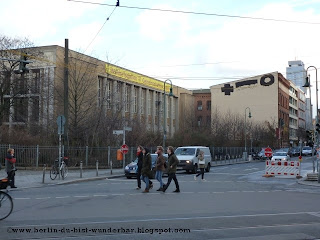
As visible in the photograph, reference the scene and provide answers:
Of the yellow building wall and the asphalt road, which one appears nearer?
the asphalt road

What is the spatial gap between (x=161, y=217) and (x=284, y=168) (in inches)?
734

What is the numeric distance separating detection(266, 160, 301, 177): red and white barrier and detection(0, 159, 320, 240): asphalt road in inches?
457

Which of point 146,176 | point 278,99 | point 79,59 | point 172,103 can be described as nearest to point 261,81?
point 278,99

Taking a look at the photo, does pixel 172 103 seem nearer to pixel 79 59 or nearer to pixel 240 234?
pixel 79 59

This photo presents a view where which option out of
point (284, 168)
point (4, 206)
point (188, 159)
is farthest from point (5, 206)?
point (284, 168)

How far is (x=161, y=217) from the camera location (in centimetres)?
1022

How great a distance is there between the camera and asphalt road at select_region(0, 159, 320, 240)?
8289 mm

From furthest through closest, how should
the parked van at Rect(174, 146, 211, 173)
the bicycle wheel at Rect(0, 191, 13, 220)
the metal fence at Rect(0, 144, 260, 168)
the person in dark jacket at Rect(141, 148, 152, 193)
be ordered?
the metal fence at Rect(0, 144, 260, 168) < the parked van at Rect(174, 146, 211, 173) < the person in dark jacket at Rect(141, 148, 152, 193) < the bicycle wheel at Rect(0, 191, 13, 220)

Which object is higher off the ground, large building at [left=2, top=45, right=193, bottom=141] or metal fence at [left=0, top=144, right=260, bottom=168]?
large building at [left=2, top=45, right=193, bottom=141]

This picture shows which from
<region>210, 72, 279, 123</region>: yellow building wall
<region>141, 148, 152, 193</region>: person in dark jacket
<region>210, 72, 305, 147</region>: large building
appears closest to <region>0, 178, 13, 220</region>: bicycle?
<region>141, 148, 152, 193</region>: person in dark jacket

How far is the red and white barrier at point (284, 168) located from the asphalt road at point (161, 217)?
38.1ft

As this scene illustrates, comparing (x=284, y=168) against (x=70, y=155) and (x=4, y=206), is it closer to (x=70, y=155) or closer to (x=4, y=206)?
(x=70, y=155)

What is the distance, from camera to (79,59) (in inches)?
1559

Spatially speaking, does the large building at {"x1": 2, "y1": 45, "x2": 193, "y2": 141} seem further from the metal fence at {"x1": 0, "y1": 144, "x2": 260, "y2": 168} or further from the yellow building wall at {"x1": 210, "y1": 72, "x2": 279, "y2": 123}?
the yellow building wall at {"x1": 210, "y1": 72, "x2": 279, "y2": 123}
